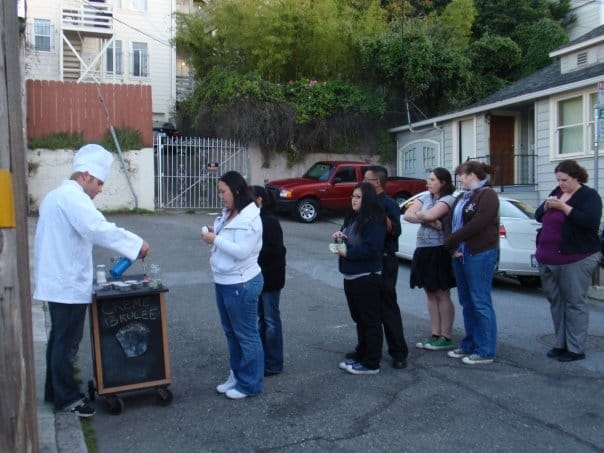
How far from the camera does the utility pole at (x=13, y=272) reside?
3.03 meters

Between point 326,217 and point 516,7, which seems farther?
point 516,7

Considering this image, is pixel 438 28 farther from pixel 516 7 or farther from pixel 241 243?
pixel 241 243

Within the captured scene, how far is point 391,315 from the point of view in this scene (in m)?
5.83

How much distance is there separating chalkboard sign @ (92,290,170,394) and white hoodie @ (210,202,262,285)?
0.51 m

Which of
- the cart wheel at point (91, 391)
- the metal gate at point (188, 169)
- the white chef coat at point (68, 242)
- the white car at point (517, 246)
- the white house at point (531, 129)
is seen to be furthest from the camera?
the metal gate at point (188, 169)

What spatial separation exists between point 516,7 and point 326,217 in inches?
612

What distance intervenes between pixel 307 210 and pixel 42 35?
17.4 metres

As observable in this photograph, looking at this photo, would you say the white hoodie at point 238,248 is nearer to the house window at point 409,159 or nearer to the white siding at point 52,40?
the house window at point 409,159

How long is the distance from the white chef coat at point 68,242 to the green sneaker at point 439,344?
125 inches

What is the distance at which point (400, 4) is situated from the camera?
87.0 ft

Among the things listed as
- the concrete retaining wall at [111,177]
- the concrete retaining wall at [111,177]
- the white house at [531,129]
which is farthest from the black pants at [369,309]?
the concrete retaining wall at [111,177]

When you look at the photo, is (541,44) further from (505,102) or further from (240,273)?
(240,273)

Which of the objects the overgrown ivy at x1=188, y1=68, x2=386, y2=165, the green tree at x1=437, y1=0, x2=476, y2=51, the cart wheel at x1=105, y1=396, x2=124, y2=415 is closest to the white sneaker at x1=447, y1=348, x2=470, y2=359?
the cart wheel at x1=105, y1=396, x2=124, y2=415

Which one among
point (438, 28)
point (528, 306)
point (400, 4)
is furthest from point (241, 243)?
point (400, 4)
